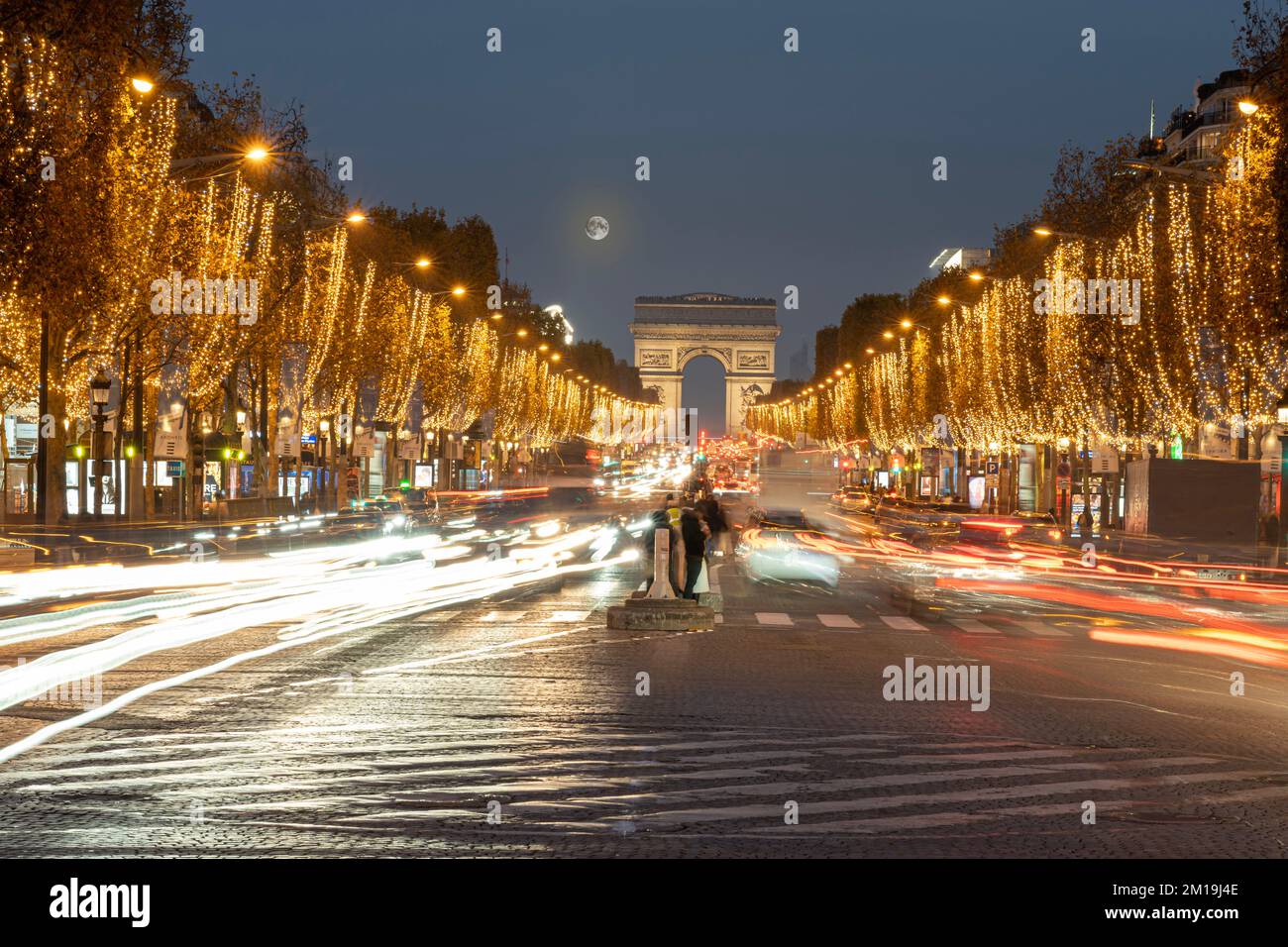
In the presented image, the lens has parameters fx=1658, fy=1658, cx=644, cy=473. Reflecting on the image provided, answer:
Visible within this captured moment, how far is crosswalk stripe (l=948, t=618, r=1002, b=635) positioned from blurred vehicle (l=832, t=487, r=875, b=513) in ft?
172

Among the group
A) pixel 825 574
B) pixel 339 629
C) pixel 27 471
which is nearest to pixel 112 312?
pixel 27 471

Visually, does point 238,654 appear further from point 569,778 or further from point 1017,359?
point 1017,359

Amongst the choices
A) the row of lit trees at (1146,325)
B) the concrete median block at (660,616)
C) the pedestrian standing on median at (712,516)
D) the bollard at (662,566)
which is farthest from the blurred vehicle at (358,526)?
the concrete median block at (660,616)

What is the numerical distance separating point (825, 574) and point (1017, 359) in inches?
1306

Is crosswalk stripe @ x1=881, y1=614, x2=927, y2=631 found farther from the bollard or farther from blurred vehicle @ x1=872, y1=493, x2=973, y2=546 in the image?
blurred vehicle @ x1=872, y1=493, x2=973, y2=546

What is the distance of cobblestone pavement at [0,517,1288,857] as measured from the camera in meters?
9.11

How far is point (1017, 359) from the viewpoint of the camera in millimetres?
65312

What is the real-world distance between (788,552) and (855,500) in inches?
2082

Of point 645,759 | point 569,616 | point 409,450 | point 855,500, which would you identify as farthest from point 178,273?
point 855,500

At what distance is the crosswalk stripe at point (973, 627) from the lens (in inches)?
946

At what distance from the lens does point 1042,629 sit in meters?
24.8

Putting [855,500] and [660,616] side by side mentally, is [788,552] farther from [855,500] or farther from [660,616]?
[855,500]

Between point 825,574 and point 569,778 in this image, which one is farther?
point 825,574

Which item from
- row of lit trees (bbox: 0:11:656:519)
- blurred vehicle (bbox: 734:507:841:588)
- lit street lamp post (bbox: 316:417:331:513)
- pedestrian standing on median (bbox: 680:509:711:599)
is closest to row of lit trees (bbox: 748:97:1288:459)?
blurred vehicle (bbox: 734:507:841:588)
